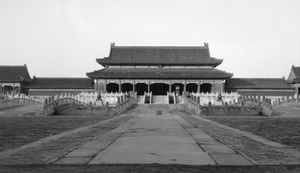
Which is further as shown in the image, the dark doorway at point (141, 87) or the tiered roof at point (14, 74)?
the dark doorway at point (141, 87)

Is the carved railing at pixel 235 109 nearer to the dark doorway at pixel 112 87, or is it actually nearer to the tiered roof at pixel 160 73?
the tiered roof at pixel 160 73

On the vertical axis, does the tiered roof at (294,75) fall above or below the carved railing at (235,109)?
above

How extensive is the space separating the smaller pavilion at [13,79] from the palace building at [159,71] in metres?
12.6

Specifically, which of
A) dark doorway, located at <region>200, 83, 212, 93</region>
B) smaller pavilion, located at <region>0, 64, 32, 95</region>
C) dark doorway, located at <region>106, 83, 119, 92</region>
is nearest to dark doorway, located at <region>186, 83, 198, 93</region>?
dark doorway, located at <region>200, 83, 212, 93</region>

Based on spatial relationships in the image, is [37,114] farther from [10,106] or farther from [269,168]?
[269,168]

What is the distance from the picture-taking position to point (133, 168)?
4.61 meters

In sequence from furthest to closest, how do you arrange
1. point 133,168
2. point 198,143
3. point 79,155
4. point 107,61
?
point 107,61 < point 198,143 < point 79,155 < point 133,168

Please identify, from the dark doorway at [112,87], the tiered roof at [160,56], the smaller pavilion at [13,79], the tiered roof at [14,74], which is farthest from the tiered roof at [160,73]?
the tiered roof at [14,74]

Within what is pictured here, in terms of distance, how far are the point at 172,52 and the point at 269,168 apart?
61.3 metres

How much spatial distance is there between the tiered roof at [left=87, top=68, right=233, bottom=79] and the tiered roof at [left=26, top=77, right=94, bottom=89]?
331cm

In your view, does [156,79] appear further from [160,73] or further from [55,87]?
[55,87]

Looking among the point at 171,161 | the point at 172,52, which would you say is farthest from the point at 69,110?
the point at 172,52

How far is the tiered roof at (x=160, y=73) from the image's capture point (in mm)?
57350

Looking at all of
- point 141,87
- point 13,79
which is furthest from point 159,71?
point 13,79
